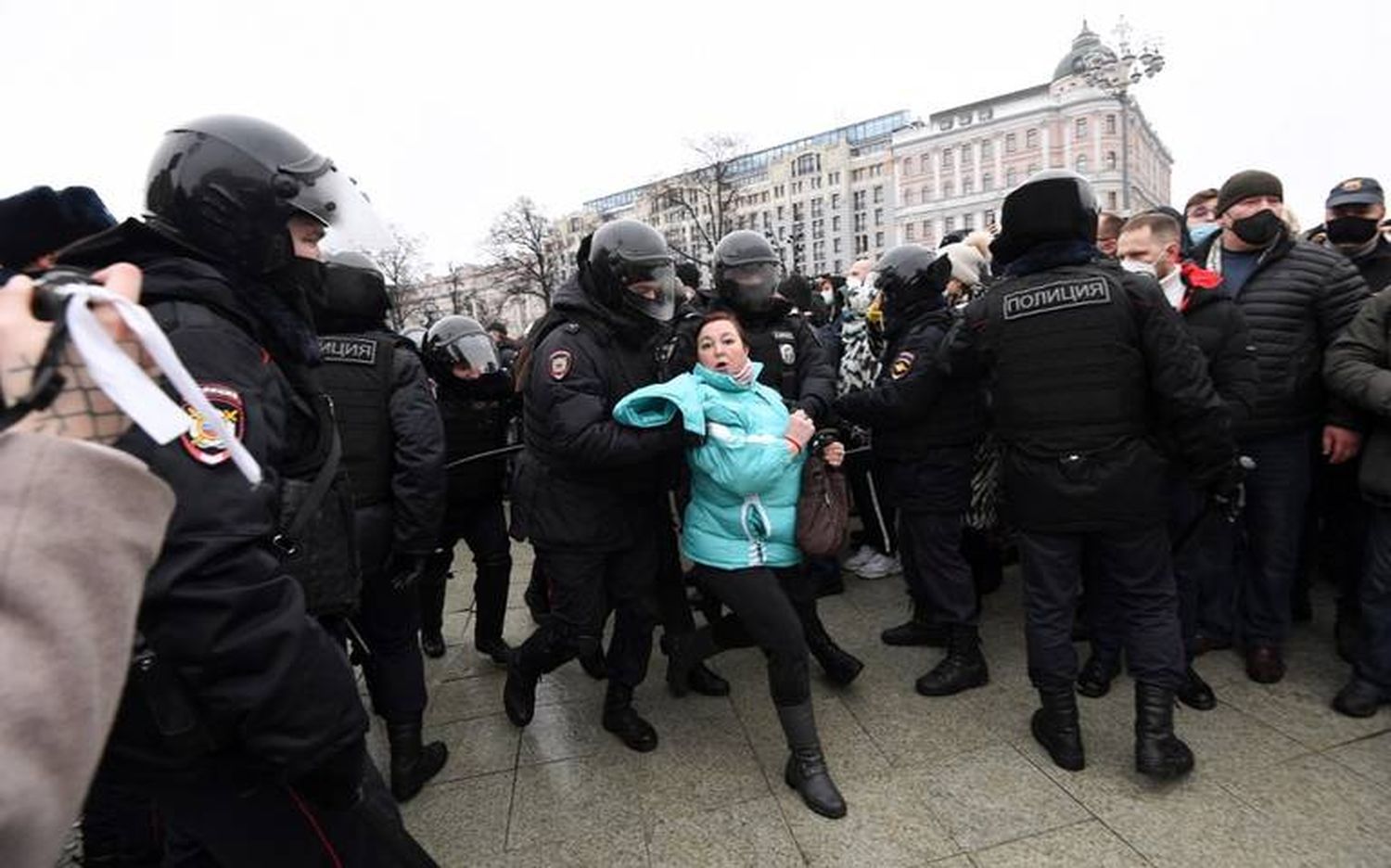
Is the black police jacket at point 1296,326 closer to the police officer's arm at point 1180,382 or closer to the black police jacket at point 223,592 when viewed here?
the police officer's arm at point 1180,382

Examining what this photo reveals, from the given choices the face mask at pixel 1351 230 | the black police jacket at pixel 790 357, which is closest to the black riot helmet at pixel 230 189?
the black police jacket at pixel 790 357

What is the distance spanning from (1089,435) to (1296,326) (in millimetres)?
1553

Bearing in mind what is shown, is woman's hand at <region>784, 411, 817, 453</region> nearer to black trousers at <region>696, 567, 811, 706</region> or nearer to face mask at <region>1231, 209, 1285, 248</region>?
black trousers at <region>696, 567, 811, 706</region>

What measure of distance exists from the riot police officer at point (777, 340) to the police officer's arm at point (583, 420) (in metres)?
1.00

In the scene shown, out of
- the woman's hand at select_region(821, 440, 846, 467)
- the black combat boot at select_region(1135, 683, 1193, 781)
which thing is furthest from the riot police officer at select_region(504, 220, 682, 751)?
the black combat boot at select_region(1135, 683, 1193, 781)

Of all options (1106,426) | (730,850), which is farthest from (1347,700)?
(730,850)

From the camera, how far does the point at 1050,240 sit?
2.80 meters

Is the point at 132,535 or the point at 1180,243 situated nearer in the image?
the point at 132,535

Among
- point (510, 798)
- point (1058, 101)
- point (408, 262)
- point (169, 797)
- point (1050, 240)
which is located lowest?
point (510, 798)

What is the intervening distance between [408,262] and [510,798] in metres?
48.5

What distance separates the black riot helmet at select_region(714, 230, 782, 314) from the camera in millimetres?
3758

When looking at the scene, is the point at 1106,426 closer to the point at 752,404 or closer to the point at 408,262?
the point at 752,404

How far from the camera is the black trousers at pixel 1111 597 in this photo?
274 centimetres

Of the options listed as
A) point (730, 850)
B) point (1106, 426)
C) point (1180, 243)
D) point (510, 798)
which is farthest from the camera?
point (1180, 243)
